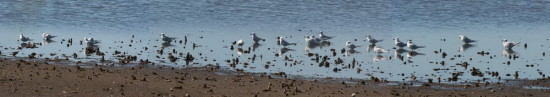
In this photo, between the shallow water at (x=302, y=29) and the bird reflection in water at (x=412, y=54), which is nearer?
the shallow water at (x=302, y=29)

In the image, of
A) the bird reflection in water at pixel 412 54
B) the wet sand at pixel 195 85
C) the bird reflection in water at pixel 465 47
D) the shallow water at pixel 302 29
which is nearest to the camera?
the wet sand at pixel 195 85

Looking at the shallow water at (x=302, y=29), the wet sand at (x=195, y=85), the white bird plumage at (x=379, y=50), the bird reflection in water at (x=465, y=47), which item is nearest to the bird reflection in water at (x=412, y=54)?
the shallow water at (x=302, y=29)

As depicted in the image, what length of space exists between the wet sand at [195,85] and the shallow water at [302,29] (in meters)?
1.91

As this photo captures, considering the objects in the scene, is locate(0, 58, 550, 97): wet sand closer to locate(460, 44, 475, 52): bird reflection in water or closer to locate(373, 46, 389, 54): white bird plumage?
locate(373, 46, 389, 54): white bird plumage

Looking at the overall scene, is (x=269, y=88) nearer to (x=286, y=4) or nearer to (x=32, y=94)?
(x=32, y=94)

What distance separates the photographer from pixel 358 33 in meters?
50.4

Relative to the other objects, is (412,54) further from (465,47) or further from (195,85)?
(195,85)

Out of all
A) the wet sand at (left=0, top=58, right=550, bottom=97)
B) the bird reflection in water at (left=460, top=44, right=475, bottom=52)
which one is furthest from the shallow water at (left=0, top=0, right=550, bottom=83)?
the wet sand at (left=0, top=58, right=550, bottom=97)

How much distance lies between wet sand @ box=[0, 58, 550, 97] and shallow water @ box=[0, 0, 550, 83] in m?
1.91

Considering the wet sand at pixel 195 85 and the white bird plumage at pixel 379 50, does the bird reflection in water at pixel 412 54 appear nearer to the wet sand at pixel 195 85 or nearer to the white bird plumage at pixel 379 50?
the white bird plumage at pixel 379 50

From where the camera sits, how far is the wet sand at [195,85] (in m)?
23.7

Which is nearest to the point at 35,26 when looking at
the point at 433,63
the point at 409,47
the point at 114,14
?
the point at 114,14

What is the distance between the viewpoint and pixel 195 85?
82.7 feet

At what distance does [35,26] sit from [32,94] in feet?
102
